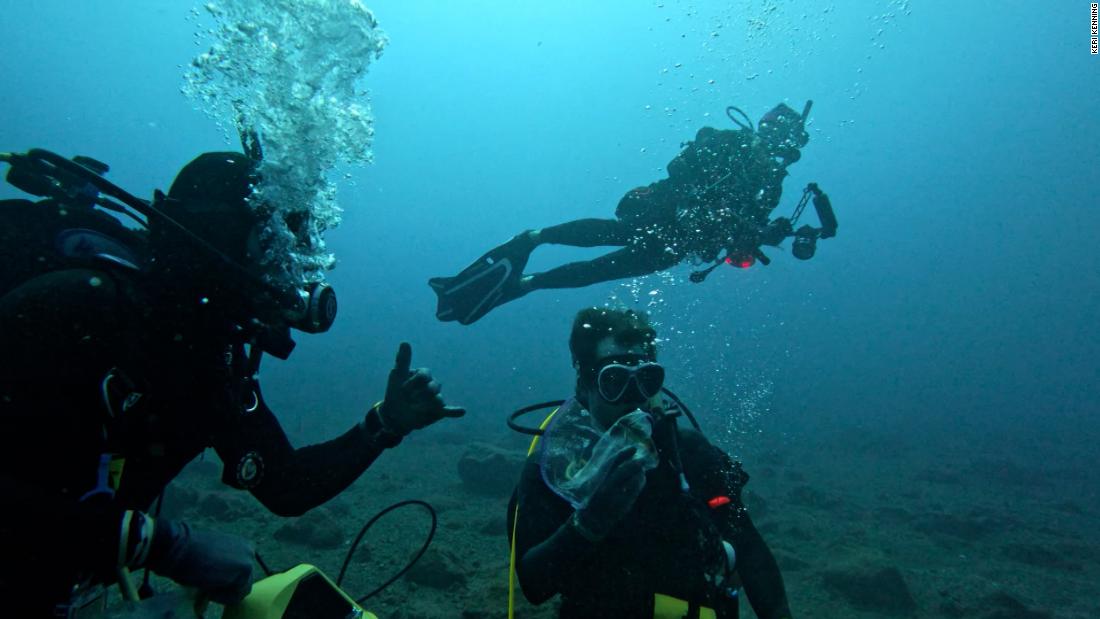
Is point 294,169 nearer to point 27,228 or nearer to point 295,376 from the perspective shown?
point 27,228

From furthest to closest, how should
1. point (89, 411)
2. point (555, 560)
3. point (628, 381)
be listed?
point (628, 381)
point (555, 560)
point (89, 411)

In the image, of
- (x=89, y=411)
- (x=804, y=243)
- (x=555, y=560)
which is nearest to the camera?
(x=89, y=411)

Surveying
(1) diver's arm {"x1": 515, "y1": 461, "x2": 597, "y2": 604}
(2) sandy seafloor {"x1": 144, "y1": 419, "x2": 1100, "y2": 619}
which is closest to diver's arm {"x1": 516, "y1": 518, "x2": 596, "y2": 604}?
(1) diver's arm {"x1": 515, "y1": 461, "x2": 597, "y2": 604}

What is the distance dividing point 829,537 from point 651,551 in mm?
8824

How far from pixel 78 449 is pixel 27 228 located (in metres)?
1.03

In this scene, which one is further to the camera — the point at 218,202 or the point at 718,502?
the point at 718,502

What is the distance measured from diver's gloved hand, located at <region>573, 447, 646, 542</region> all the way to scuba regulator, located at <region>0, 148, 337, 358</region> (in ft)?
4.87

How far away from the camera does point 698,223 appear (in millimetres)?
6867

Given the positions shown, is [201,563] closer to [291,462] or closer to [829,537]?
[291,462]

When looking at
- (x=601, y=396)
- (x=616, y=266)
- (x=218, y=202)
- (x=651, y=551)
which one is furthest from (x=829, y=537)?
(x=218, y=202)

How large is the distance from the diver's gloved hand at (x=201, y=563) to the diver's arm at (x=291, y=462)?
545 millimetres

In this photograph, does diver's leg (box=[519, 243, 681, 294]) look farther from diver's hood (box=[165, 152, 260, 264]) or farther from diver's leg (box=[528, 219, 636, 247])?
diver's hood (box=[165, 152, 260, 264])

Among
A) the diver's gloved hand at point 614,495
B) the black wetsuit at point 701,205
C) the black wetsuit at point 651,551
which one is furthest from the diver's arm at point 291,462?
the black wetsuit at point 701,205

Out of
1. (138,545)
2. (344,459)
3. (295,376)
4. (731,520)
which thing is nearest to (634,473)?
(731,520)
